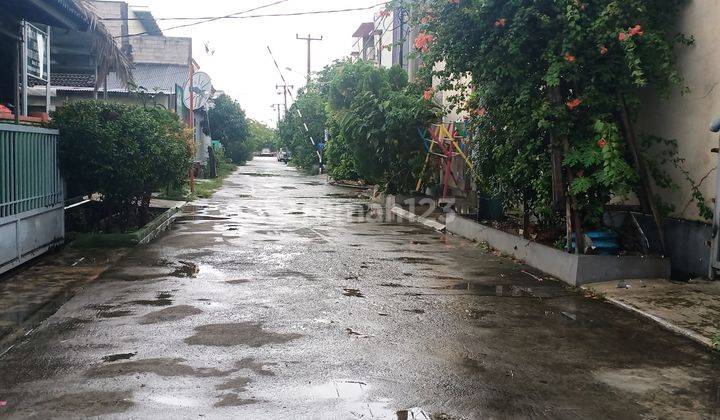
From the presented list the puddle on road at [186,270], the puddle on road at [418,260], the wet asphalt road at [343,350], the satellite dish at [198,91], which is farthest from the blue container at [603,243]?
the satellite dish at [198,91]

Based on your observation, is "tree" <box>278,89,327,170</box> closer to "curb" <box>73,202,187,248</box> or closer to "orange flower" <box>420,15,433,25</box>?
"curb" <box>73,202,187,248</box>

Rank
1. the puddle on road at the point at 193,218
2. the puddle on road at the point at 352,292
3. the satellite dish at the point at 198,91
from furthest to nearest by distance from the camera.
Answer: the satellite dish at the point at 198,91 < the puddle on road at the point at 193,218 < the puddle on road at the point at 352,292

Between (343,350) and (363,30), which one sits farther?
(363,30)

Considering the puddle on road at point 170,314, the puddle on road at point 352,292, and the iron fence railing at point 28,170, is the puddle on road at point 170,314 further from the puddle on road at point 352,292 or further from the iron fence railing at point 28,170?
the iron fence railing at point 28,170

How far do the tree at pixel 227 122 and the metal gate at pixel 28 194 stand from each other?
136 feet

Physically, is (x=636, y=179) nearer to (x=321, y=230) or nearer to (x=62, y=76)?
(x=321, y=230)

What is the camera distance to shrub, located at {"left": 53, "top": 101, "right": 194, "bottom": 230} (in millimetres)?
11570

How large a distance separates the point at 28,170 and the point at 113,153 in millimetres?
1919

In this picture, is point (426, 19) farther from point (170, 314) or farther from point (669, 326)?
point (170, 314)

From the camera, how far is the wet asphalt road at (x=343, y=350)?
15.4ft

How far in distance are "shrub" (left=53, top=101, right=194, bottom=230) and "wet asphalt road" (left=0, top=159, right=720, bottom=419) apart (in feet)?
7.89

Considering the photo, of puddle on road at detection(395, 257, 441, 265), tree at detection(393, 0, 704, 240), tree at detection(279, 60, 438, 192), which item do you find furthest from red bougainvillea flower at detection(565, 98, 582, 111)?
tree at detection(279, 60, 438, 192)

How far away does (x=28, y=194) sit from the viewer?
1003cm

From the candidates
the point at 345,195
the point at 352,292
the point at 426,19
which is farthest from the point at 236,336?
the point at 345,195
